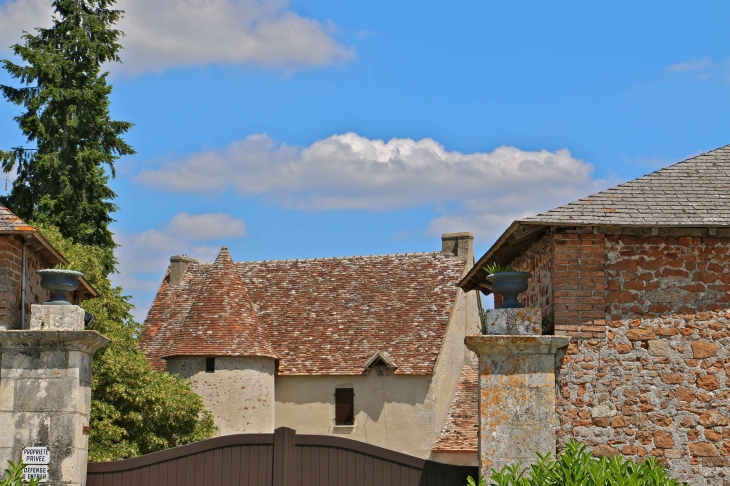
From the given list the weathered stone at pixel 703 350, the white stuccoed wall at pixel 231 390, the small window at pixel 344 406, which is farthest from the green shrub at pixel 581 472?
the small window at pixel 344 406

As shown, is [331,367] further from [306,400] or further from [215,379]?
[215,379]

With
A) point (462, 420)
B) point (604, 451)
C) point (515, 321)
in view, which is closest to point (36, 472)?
point (515, 321)

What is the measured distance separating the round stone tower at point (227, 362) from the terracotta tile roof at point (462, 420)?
5.29 meters

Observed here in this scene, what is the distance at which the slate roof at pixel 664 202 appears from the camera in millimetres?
11336

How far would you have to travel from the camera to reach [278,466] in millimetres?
12297

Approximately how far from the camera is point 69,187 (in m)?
28.4

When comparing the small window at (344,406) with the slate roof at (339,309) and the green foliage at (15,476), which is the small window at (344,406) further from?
the green foliage at (15,476)

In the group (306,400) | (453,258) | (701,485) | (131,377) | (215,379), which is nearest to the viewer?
(701,485)

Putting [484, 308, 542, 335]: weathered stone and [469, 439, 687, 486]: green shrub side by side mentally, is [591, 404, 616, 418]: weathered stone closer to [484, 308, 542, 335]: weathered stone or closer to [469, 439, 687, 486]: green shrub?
[469, 439, 687, 486]: green shrub

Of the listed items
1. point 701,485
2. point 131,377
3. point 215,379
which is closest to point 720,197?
point 701,485

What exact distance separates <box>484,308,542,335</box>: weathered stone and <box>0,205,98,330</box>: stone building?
559 cm

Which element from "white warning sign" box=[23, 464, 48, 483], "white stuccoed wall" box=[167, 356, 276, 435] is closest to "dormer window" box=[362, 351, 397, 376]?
"white stuccoed wall" box=[167, 356, 276, 435]

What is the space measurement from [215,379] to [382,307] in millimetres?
6291

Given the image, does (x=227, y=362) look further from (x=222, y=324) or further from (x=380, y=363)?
(x=380, y=363)
